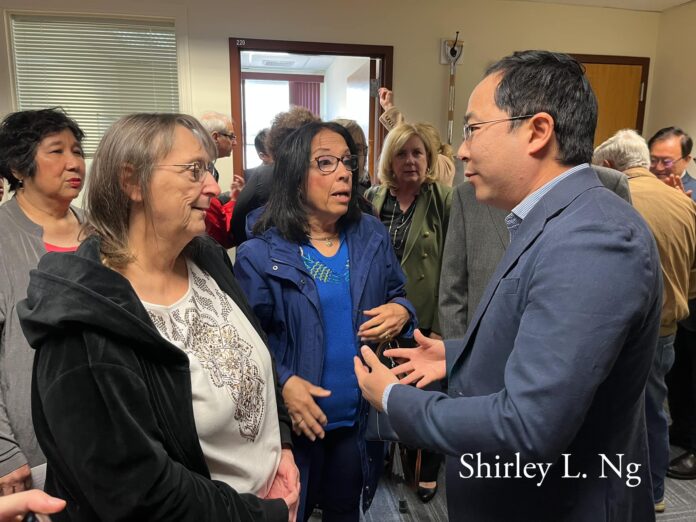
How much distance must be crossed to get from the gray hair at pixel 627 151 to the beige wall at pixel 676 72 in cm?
254

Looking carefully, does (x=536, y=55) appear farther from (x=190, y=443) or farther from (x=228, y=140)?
(x=228, y=140)

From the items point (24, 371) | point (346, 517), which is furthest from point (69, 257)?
point (346, 517)

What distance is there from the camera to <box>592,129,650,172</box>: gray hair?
2.31 meters

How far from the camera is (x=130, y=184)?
1.00 meters

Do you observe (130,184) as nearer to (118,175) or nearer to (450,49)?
(118,175)

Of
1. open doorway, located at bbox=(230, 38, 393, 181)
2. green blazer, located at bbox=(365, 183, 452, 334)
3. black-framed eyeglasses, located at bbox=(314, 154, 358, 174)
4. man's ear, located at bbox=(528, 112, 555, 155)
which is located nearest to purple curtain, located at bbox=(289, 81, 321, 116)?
open doorway, located at bbox=(230, 38, 393, 181)

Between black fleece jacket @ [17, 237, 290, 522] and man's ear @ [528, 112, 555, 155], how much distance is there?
30.6 inches

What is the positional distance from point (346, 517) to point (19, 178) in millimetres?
1516

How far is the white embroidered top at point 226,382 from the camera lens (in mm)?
959

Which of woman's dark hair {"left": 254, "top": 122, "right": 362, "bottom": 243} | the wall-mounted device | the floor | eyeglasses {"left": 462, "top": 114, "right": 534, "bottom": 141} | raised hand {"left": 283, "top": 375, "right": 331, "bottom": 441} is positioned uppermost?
the wall-mounted device

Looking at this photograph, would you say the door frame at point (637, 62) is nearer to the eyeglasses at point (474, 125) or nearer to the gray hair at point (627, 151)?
the gray hair at point (627, 151)

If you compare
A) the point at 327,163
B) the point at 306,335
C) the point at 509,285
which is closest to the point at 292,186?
the point at 327,163

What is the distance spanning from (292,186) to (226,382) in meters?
0.74

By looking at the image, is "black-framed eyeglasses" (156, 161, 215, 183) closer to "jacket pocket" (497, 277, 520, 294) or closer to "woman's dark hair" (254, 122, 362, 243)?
"woman's dark hair" (254, 122, 362, 243)
